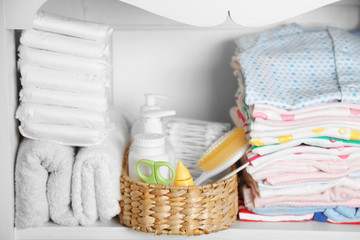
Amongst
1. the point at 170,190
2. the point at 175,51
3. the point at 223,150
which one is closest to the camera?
the point at 170,190

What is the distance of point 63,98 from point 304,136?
460 mm

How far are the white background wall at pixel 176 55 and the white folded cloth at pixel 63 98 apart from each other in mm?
371

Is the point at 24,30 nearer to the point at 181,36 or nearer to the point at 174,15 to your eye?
the point at 174,15

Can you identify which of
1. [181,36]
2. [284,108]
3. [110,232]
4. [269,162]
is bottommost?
[110,232]

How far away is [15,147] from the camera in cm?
88

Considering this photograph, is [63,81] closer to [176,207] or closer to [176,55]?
[176,207]

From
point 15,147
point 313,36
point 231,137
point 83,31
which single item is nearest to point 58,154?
point 15,147

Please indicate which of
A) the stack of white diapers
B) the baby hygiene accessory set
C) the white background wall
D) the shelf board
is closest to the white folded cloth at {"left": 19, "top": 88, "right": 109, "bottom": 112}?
the stack of white diapers

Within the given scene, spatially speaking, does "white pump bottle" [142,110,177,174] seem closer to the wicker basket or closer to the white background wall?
the wicker basket

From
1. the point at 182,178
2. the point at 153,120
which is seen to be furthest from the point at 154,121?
the point at 182,178

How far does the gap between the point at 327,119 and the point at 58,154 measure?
1.67 feet

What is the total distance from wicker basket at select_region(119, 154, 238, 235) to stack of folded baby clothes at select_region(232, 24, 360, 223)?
8cm

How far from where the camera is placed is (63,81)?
2.80ft

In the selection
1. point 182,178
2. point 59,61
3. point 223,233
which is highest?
point 59,61
